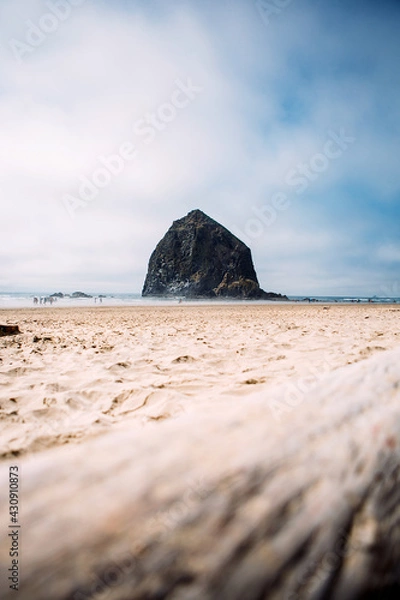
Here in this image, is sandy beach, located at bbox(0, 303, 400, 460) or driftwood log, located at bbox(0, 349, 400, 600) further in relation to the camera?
sandy beach, located at bbox(0, 303, 400, 460)

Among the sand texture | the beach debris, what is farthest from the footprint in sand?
the beach debris

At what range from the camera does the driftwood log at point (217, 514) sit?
0.68 metres

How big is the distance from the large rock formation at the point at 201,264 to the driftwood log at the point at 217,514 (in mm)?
61085

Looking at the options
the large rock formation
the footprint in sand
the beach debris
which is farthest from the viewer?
the large rock formation

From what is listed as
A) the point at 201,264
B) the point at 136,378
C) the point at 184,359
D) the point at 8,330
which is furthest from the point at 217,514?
the point at 201,264

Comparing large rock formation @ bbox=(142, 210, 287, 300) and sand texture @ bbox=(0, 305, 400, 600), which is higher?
large rock formation @ bbox=(142, 210, 287, 300)

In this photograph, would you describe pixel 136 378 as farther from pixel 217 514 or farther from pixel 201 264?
pixel 201 264

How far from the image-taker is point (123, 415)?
223 centimetres

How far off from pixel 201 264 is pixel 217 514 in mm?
68767

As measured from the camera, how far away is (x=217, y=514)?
0.79 m

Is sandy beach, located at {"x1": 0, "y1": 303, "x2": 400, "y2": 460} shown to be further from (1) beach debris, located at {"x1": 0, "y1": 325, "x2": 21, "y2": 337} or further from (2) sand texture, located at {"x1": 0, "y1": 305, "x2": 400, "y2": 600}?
(1) beach debris, located at {"x1": 0, "y1": 325, "x2": 21, "y2": 337}

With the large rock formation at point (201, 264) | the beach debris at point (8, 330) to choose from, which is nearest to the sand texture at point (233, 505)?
the beach debris at point (8, 330)

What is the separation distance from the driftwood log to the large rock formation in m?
61.1

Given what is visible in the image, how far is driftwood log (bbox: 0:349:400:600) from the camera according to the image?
2.22 feet
